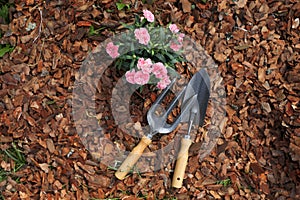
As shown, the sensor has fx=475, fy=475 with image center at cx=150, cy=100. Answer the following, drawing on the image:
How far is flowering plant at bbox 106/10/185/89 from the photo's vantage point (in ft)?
7.96

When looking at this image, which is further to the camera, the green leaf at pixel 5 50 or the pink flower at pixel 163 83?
the green leaf at pixel 5 50

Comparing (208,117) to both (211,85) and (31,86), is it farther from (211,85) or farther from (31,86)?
(31,86)

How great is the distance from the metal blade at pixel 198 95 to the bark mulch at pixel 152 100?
0.15 metres

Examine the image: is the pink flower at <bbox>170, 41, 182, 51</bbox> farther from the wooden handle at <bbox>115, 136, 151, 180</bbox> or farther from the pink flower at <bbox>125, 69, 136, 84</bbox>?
the wooden handle at <bbox>115, 136, 151, 180</bbox>

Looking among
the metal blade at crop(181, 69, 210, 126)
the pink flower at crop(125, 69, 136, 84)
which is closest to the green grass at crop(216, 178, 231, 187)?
the metal blade at crop(181, 69, 210, 126)

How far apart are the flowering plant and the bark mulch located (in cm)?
13

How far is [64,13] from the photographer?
2646 millimetres

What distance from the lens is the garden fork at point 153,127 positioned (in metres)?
2.45

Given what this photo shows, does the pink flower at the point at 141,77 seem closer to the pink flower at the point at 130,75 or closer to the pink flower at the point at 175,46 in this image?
the pink flower at the point at 130,75

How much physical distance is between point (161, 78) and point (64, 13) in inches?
26.6

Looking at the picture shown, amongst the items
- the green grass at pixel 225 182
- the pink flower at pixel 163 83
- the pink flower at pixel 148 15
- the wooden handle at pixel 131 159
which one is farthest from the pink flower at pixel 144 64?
the green grass at pixel 225 182

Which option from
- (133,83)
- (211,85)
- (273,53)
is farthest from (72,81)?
(273,53)

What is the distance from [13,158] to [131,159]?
63cm

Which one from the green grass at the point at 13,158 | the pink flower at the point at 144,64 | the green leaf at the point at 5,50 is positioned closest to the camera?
the pink flower at the point at 144,64
